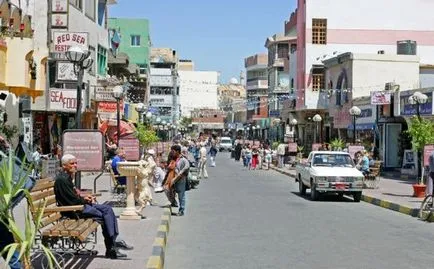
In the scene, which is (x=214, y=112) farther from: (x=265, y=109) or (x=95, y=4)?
(x=95, y=4)

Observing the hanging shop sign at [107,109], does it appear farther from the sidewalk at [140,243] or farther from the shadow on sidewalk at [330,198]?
the sidewalk at [140,243]

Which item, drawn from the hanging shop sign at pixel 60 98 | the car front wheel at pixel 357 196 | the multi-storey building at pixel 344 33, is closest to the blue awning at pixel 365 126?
the multi-storey building at pixel 344 33

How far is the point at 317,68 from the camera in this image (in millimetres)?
62531

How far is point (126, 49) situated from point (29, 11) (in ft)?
189

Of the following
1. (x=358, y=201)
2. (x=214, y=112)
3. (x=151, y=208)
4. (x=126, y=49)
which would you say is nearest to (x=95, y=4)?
(x=358, y=201)

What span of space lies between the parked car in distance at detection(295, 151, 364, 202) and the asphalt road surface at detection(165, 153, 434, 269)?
52cm

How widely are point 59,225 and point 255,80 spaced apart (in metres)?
116

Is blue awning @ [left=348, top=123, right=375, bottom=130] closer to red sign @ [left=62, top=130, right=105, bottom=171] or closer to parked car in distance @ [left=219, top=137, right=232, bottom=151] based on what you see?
red sign @ [left=62, top=130, right=105, bottom=171]

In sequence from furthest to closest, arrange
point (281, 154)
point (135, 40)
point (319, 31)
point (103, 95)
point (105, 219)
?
point (135, 40), point (319, 31), point (281, 154), point (103, 95), point (105, 219)

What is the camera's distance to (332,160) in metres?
26.0

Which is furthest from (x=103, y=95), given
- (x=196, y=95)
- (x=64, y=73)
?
(x=196, y=95)

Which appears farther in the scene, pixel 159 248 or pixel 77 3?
pixel 77 3

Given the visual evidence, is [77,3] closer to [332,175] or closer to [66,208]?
[332,175]

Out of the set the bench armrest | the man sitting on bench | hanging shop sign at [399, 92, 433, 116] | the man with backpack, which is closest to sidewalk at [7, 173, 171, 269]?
the man sitting on bench
